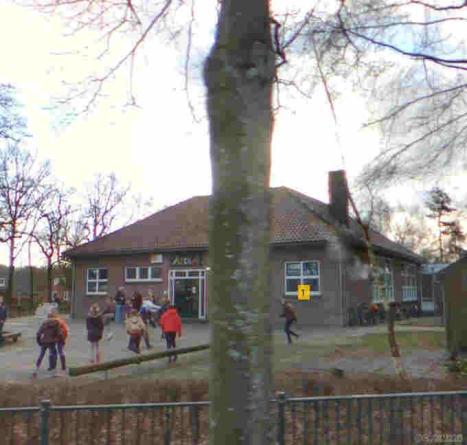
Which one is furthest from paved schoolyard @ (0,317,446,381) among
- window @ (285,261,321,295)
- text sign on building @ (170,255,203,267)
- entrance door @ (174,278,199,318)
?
text sign on building @ (170,255,203,267)

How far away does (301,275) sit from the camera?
30.4 meters

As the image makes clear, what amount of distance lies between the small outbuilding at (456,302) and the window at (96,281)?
2051 cm

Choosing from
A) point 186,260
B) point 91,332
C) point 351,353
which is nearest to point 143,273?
point 186,260

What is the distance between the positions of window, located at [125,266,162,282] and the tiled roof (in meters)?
1.03

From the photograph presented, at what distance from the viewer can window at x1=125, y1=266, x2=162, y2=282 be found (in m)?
33.8

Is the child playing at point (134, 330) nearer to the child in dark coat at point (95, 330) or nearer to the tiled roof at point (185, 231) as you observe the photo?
the child in dark coat at point (95, 330)

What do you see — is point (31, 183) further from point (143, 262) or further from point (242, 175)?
point (242, 175)

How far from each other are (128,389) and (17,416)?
229 cm

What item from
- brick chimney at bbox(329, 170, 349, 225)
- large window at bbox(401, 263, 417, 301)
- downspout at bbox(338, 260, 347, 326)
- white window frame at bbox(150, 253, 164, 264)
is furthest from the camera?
large window at bbox(401, 263, 417, 301)

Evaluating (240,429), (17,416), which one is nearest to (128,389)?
(17,416)

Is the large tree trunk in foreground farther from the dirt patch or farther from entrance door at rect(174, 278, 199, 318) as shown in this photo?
entrance door at rect(174, 278, 199, 318)

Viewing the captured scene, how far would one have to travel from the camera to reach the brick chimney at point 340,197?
1132cm

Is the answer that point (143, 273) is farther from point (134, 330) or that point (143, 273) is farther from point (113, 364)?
point (113, 364)

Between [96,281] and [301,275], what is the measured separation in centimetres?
1233
